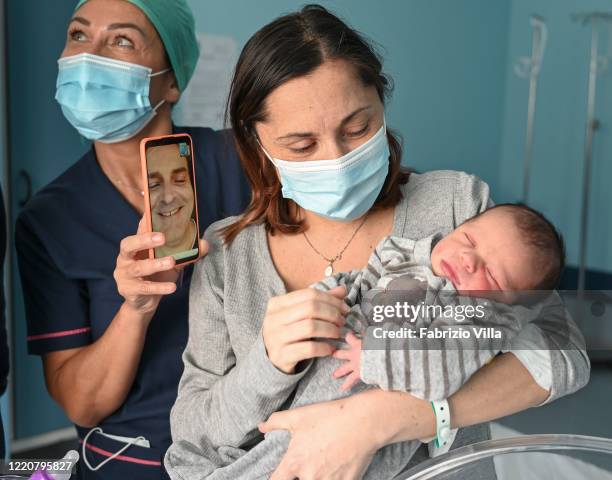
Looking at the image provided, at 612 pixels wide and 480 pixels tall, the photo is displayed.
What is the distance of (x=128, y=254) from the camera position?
2.29 feet

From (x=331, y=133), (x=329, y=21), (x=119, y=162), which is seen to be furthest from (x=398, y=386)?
(x=119, y=162)

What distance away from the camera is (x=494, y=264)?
626 millimetres

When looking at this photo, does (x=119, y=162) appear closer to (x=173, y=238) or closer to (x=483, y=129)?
(x=173, y=238)

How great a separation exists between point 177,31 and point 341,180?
330mm

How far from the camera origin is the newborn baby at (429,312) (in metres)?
0.57

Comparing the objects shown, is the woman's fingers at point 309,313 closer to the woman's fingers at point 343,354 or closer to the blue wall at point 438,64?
the woman's fingers at point 343,354

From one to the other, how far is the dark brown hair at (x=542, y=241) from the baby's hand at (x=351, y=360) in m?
0.17

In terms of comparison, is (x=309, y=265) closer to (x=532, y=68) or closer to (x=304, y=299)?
(x=304, y=299)

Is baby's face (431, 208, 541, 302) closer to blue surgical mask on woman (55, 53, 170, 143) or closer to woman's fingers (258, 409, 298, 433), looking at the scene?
woman's fingers (258, 409, 298, 433)

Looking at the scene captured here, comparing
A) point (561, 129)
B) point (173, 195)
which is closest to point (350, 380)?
point (173, 195)

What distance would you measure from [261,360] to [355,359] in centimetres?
8

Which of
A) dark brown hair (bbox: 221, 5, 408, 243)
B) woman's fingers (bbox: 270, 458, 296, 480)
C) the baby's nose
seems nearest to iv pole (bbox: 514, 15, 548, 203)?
dark brown hair (bbox: 221, 5, 408, 243)

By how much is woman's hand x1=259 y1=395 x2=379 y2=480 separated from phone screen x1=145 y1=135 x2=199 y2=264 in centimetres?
22

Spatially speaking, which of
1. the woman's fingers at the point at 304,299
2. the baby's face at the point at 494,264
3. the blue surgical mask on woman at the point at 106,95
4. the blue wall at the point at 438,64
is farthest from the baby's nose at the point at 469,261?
the blue surgical mask on woman at the point at 106,95
